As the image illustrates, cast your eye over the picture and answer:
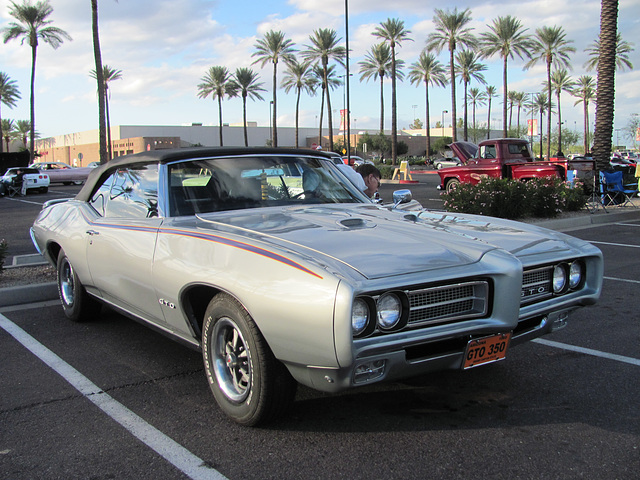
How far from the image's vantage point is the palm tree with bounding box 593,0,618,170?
16016 mm

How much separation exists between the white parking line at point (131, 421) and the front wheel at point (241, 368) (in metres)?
0.36

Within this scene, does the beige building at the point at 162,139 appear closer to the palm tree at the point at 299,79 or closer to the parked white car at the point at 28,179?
the palm tree at the point at 299,79

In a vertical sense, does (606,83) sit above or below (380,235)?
above

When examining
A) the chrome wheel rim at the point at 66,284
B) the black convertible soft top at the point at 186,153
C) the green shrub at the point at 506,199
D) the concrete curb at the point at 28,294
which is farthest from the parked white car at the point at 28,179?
the black convertible soft top at the point at 186,153

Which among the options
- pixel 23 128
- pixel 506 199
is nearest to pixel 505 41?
pixel 506 199

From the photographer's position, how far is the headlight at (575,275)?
3.45 metres

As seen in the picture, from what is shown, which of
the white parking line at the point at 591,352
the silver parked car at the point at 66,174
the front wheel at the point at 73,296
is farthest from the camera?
the silver parked car at the point at 66,174

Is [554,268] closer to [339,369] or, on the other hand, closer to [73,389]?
[339,369]

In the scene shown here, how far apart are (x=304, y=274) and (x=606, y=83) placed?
1636 cm

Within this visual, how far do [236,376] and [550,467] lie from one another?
1609 millimetres

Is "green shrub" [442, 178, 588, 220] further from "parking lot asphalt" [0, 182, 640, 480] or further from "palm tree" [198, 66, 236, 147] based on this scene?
"palm tree" [198, 66, 236, 147]

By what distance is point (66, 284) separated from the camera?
5.28 meters

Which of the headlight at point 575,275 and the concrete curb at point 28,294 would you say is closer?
the headlight at point 575,275

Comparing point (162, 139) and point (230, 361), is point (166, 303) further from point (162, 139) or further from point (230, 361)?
point (162, 139)
